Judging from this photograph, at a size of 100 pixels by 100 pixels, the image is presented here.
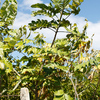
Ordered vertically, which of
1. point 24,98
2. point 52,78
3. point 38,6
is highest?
point 38,6

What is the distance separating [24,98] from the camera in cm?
263

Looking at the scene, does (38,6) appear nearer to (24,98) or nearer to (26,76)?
(26,76)

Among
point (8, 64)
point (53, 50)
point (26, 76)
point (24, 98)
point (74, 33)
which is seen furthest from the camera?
point (74, 33)

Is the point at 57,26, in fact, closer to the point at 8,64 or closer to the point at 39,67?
the point at 39,67

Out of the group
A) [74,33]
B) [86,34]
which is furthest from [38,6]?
[86,34]

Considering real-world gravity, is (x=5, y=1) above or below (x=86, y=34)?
above

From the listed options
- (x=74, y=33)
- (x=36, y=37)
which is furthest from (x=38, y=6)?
(x=74, y=33)

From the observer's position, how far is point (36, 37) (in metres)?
3.77

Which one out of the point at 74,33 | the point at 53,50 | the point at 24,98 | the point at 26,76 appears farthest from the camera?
the point at 74,33

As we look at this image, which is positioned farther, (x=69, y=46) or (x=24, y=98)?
(x=69, y=46)

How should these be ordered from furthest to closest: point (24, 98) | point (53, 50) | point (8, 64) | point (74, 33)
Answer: point (74, 33) → point (53, 50) → point (24, 98) → point (8, 64)

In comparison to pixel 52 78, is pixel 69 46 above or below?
above

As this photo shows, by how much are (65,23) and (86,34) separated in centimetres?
50

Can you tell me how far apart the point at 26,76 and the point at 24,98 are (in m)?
0.79
